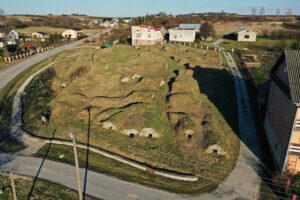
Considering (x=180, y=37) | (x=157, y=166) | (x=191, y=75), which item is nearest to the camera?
(x=157, y=166)

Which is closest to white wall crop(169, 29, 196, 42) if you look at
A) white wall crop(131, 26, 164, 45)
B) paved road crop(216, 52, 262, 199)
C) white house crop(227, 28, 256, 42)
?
white wall crop(131, 26, 164, 45)

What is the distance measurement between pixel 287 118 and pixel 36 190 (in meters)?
22.5

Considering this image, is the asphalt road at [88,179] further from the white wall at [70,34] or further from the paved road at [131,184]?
the white wall at [70,34]

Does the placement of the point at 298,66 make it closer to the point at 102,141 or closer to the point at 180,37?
the point at 102,141

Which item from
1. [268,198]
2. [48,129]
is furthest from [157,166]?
[48,129]

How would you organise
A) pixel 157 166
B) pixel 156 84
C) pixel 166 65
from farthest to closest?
pixel 166 65, pixel 156 84, pixel 157 166

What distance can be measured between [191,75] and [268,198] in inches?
1107

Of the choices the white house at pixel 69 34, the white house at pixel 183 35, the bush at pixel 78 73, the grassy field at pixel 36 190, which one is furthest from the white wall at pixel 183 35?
the grassy field at pixel 36 190

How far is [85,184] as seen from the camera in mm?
23297

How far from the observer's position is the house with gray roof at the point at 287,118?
22.7 m

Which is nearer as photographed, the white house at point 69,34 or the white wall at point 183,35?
the white wall at point 183,35

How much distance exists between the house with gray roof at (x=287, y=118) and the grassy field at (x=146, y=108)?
4.21 m

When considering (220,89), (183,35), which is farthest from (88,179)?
(183,35)

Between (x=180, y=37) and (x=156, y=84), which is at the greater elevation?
(x=180, y=37)
